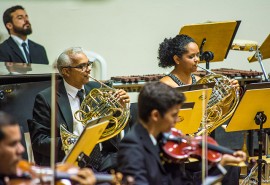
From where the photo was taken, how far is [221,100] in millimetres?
5273

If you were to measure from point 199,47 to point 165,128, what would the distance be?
248 centimetres

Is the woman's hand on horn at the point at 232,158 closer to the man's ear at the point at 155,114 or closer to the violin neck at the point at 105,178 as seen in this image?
the man's ear at the point at 155,114

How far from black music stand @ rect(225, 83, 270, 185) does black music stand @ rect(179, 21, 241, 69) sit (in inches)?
36.1

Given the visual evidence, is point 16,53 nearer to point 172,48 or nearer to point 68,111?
point 172,48

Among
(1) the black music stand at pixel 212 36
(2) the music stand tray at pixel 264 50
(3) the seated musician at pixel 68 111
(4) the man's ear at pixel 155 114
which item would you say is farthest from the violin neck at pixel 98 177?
(2) the music stand tray at pixel 264 50

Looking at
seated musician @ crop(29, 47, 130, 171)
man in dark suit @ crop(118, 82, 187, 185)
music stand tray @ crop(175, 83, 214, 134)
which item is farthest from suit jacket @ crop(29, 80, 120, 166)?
man in dark suit @ crop(118, 82, 187, 185)

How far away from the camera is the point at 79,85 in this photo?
495cm

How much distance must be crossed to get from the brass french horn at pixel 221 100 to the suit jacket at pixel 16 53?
6.87 feet

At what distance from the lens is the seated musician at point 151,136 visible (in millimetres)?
3590

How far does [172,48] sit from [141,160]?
203 cm

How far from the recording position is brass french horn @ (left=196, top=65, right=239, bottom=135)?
5250mm

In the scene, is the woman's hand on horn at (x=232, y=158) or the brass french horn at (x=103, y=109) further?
the brass french horn at (x=103, y=109)

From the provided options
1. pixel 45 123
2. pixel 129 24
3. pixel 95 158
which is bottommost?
pixel 95 158

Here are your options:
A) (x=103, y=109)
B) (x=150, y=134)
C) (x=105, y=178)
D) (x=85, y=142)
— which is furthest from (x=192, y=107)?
(x=105, y=178)
